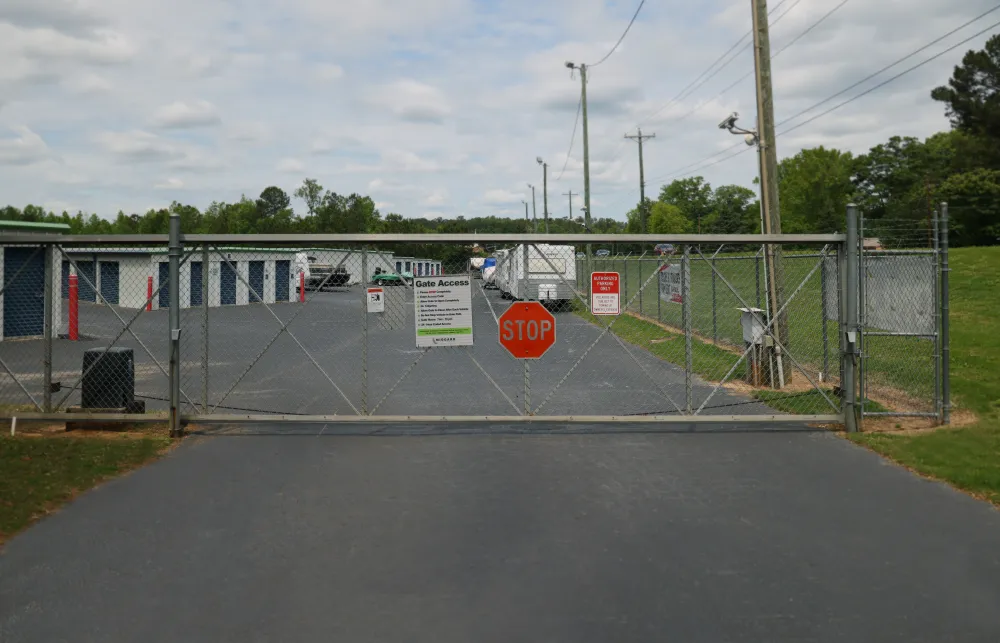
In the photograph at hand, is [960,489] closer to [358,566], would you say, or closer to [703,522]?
[703,522]

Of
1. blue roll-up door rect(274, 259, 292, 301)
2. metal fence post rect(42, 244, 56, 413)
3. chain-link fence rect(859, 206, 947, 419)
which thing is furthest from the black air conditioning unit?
blue roll-up door rect(274, 259, 292, 301)

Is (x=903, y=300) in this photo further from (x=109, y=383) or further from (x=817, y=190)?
(x=817, y=190)

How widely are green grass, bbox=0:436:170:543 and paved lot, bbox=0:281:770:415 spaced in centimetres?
137

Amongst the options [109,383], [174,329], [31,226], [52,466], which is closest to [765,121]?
[174,329]

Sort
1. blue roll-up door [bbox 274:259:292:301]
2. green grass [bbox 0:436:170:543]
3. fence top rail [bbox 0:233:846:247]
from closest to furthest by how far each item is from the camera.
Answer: green grass [bbox 0:436:170:543], fence top rail [bbox 0:233:846:247], blue roll-up door [bbox 274:259:292:301]

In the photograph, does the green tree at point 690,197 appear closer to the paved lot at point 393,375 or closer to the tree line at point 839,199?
the tree line at point 839,199

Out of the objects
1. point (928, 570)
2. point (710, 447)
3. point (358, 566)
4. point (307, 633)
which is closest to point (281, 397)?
point (710, 447)

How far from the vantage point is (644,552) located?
226 inches

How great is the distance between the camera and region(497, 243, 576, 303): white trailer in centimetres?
1022

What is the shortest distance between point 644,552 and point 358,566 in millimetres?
2031

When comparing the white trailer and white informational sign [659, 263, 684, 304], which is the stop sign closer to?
the white trailer

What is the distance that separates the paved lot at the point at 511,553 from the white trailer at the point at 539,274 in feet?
8.26

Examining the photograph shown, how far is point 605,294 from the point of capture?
10.8 metres

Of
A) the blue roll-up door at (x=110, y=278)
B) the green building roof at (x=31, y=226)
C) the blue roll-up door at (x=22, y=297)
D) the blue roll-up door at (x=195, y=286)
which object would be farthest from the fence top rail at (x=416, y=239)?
the blue roll-up door at (x=110, y=278)
